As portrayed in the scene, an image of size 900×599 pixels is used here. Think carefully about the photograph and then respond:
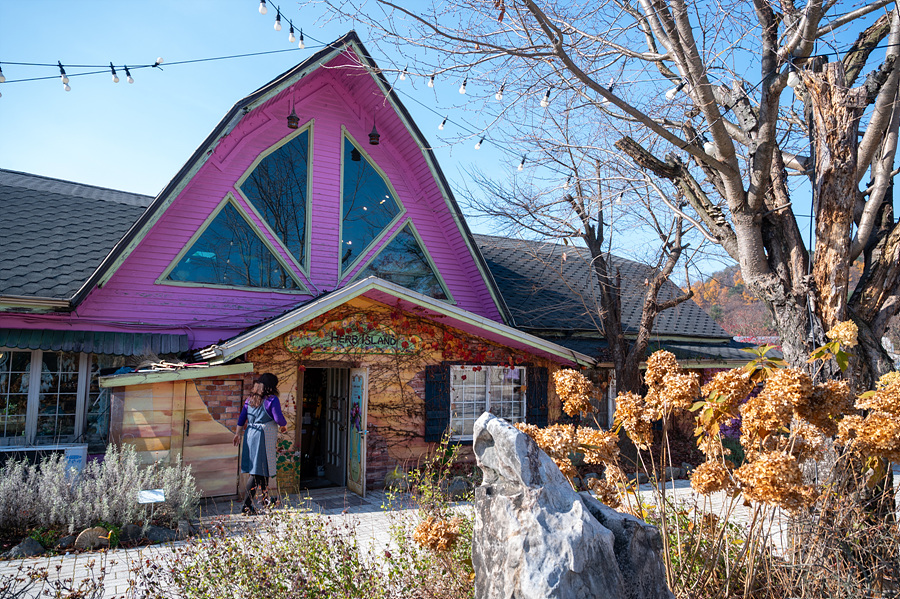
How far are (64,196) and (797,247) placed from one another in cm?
1215

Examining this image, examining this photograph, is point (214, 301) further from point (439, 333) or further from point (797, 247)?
point (797, 247)

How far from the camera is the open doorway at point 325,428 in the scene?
10136mm

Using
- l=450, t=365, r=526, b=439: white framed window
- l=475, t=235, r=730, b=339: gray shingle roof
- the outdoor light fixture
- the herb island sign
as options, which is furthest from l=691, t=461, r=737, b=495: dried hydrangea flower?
l=475, t=235, r=730, b=339: gray shingle roof

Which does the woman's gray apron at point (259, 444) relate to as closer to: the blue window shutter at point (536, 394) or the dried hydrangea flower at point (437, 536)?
the dried hydrangea flower at point (437, 536)

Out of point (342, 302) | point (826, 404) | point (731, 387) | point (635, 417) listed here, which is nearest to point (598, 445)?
point (635, 417)

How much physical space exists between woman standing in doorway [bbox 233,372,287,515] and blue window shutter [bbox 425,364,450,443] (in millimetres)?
2982

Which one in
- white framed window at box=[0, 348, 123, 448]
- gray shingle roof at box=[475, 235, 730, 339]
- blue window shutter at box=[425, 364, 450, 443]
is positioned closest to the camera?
white framed window at box=[0, 348, 123, 448]

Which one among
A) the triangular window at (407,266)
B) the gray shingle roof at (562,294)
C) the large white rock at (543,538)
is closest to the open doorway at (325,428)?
the triangular window at (407,266)

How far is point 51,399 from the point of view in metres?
8.45

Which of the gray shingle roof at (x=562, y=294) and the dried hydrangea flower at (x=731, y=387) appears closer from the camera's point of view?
the dried hydrangea flower at (x=731, y=387)

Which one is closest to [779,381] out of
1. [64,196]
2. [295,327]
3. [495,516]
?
[495,516]

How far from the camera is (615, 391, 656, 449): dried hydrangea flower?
11.8 feet

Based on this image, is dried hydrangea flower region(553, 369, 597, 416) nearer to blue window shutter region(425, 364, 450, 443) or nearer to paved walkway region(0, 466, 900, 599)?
paved walkway region(0, 466, 900, 599)

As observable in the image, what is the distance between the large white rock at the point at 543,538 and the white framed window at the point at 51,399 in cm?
754
